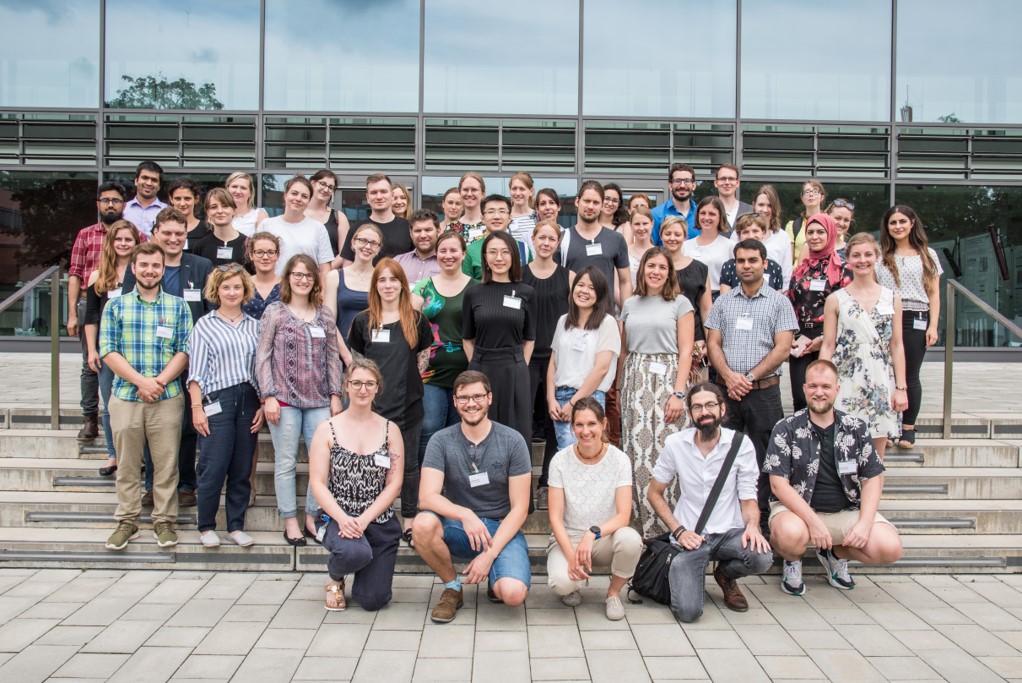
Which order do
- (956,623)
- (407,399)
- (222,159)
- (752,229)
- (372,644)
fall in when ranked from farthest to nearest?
(222,159) → (752,229) → (407,399) → (956,623) → (372,644)

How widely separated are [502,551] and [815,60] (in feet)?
32.7

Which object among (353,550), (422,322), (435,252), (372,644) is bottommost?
(372,644)

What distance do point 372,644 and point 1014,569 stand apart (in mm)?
3944

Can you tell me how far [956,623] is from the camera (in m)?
4.38

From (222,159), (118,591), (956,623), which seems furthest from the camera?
(222,159)

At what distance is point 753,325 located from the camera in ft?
17.4

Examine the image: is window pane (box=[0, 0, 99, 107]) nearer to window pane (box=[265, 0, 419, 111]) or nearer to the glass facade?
the glass facade

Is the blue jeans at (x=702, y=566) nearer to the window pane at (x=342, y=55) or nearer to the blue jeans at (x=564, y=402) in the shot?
Answer: the blue jeans at (x=564, y=402)

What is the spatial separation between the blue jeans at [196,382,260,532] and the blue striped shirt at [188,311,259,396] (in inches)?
2.5

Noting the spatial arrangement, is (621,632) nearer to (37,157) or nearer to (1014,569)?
(1014,569)

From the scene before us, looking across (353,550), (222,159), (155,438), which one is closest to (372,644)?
(353,550)

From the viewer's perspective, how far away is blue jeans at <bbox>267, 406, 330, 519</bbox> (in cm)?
512

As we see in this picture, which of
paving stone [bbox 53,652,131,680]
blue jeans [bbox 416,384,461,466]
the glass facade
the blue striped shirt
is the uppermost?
the glass facade

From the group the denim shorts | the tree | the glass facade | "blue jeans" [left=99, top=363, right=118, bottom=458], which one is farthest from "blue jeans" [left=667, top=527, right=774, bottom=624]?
the tree
